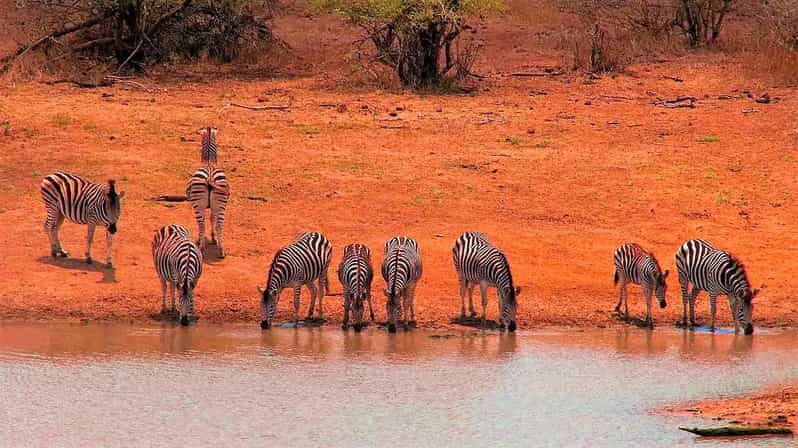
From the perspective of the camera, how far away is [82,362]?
13352 mm

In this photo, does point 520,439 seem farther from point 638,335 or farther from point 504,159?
point 504,159

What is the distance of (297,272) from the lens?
50.3ft

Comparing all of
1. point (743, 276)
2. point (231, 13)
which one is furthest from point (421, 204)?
point (231, 13)

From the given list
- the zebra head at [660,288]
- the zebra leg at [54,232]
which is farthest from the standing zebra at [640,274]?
the zebra leg at [54,232]

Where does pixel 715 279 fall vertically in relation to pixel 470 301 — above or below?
above

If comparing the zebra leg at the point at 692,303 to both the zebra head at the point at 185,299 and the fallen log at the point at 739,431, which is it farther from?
the zebra head at the point at 185,299

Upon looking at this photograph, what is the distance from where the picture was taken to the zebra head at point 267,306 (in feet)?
49.6

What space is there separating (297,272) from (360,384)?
290 cm

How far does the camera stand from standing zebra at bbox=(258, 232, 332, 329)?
15.2m

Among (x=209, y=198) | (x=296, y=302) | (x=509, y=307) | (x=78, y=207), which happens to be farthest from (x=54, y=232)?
(x=509, y=307)

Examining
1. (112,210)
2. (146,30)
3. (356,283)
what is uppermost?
(146,30)

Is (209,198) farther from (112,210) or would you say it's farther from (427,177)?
(427,177)

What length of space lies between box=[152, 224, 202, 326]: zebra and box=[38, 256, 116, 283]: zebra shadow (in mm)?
1075

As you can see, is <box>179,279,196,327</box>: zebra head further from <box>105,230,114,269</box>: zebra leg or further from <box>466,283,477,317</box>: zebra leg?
<box>466,283,477,317</box>: zebra leg
